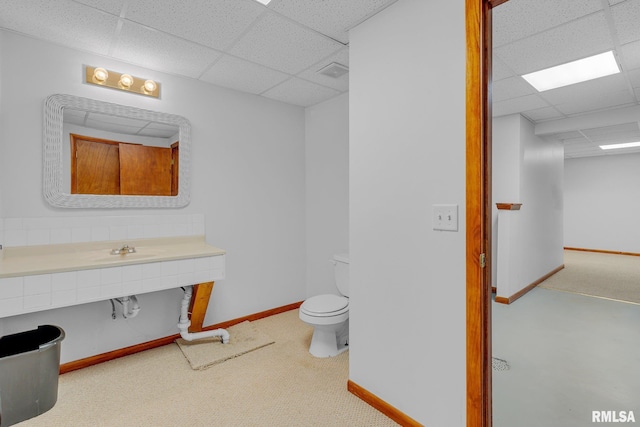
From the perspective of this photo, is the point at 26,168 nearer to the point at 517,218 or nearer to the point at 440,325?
the point at 440,325

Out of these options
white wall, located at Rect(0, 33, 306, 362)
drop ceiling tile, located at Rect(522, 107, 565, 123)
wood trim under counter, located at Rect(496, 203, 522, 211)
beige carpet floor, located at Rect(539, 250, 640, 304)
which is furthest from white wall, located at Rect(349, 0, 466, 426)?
beige carpet floor, located at Rect(539, 250, 640, 304)

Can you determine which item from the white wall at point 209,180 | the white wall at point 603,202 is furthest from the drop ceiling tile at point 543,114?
the white wall at point 603,202

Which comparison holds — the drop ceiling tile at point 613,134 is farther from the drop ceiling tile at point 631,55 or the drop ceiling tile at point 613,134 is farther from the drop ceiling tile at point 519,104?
the drop ceiling tile at point 631,55

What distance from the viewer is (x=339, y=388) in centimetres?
197

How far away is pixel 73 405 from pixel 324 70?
2804mm

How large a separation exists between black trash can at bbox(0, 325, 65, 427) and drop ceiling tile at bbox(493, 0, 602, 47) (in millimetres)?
2942

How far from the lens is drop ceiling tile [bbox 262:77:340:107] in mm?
2799

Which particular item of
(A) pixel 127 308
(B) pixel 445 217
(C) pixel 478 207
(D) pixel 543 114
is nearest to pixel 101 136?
(A) pixel 127 308

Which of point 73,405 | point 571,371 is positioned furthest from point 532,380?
point 73,405

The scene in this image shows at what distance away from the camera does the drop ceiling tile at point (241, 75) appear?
94.5 inches

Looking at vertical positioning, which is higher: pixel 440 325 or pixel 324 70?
pixel 324 70

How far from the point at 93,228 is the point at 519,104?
4.26m

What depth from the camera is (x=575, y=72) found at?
2.56m

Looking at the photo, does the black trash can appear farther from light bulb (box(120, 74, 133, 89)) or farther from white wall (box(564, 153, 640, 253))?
white wall (box(564, 153, 640, 253))
